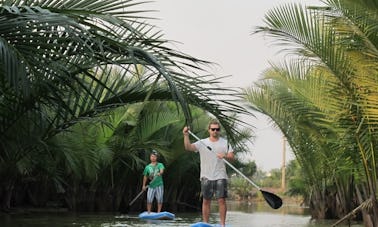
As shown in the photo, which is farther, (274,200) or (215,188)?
(215,188)

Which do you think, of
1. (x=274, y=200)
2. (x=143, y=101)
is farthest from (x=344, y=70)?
(x=143, y=101)

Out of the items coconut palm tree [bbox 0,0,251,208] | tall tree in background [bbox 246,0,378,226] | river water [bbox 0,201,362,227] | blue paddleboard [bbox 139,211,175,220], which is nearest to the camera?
coconut palm tree [bbox 0,0,251,208]

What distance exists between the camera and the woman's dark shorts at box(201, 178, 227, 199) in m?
9.00

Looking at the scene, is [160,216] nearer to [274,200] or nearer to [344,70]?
[274,200]

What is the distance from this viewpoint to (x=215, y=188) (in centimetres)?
905

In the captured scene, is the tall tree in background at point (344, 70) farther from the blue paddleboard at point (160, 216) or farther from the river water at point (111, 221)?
the blue paddleboard at point (160, 216)

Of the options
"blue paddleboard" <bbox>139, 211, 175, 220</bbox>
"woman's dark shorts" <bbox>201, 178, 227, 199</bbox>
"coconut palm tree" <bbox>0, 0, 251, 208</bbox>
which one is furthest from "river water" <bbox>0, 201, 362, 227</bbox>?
"coconut palm tree" <bbox>0, 0, 251, 208</bbox>

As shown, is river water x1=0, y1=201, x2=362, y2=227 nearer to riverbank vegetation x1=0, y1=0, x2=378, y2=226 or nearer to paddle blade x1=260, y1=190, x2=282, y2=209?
riverbank vegetation x1=0, y1=0, x2=378, y2=226

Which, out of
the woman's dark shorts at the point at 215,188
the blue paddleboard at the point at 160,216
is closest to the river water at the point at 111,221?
the blue paddleboard at the point at 160,216

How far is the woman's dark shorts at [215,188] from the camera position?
9.00 meters

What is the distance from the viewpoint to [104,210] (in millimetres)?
19047

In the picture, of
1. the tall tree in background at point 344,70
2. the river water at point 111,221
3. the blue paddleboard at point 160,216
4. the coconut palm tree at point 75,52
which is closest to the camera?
the coconut palm tree at point 75,52

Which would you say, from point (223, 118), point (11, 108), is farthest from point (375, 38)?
point (11, 108)

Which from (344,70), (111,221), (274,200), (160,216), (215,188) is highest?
(344,70)
